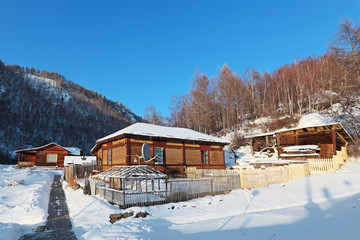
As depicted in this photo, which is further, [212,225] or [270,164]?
[270,164]

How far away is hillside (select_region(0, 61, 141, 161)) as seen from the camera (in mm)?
87750

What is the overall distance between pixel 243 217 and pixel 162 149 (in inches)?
479

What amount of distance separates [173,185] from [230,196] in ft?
11.6

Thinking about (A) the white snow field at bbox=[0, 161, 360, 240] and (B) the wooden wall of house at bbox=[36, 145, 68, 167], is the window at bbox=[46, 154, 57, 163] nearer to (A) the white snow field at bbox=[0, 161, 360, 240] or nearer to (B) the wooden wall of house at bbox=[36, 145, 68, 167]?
(B) the wooden wall of house at bbox=[36, 145, 68, 167]

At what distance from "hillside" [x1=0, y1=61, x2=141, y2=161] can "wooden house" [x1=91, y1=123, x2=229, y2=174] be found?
66.4 metres

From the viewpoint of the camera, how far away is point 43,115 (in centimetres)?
10612

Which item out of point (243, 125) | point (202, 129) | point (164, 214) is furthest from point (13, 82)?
point (164, 214)

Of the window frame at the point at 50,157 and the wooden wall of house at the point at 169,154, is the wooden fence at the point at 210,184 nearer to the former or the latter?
the wooden wall of house at the point at 169,154

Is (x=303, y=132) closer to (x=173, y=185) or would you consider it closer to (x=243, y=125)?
(x=173, y=185)

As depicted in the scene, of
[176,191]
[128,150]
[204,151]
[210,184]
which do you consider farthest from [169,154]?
[176,191]

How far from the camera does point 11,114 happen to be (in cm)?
9569

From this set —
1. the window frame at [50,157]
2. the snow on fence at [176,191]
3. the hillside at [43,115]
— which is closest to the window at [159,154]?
the snow on fence at [176,191]

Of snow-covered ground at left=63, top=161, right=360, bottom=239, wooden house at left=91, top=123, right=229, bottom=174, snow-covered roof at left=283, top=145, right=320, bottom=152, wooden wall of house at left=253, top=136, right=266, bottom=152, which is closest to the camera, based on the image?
snow-covered ground at left=63, top=161, right=360, bottom=239

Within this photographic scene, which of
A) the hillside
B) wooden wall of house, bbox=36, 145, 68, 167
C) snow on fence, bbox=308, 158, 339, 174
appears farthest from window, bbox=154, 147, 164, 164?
the hillside
